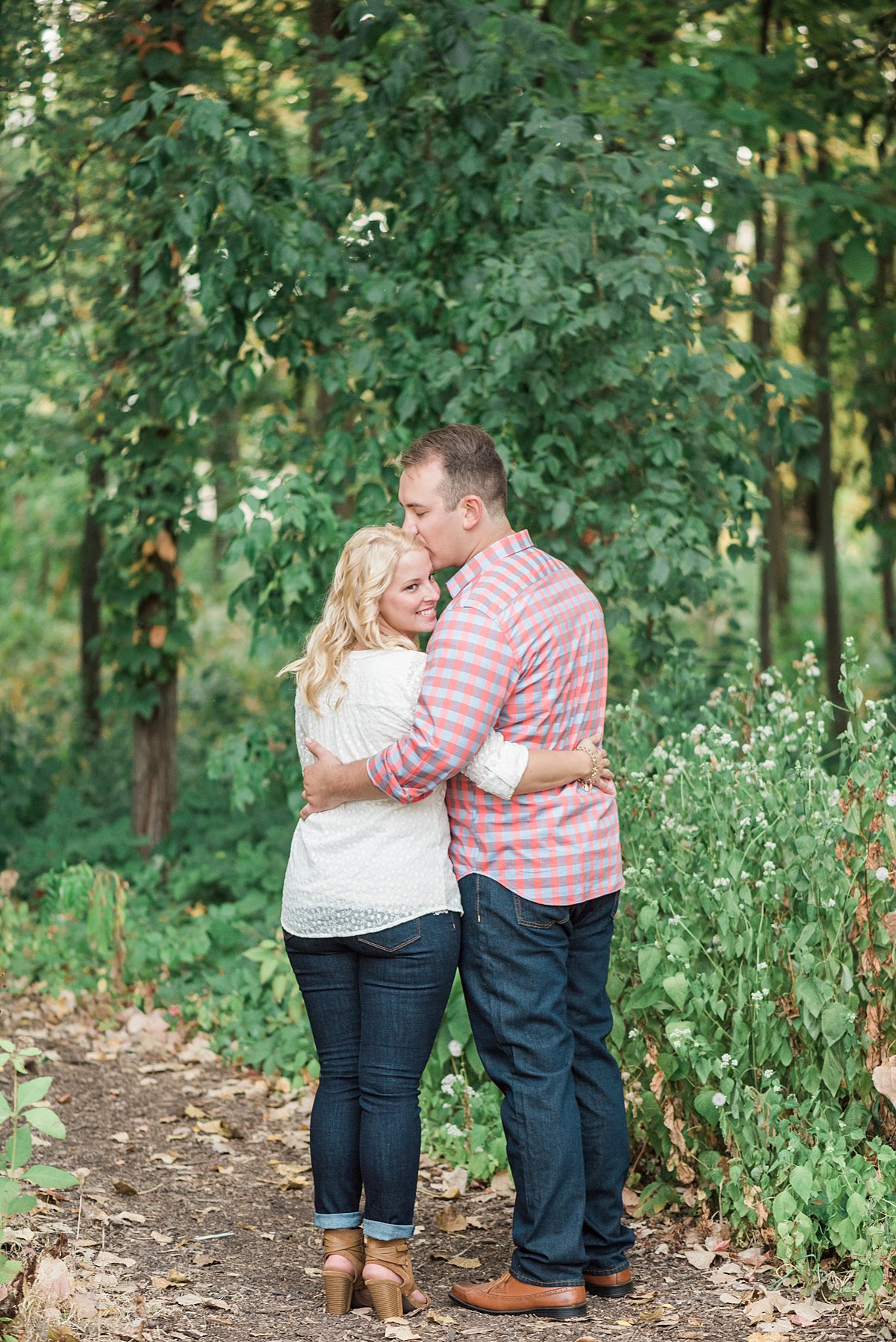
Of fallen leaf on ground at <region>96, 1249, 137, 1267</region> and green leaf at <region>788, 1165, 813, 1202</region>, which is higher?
green leaf at <region>788, 1165, 813, 1202</region>

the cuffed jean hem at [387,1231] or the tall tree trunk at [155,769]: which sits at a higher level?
the cuffed jean hem at [387,1231]

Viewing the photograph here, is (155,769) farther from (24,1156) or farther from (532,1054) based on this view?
(24,1156)

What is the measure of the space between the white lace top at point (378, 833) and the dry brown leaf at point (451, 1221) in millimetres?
1263

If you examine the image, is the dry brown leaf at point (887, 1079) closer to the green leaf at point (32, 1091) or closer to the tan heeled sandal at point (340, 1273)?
the tan heeled sandal at point (340, 1273)

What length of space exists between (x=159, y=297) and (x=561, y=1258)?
15.3 ft

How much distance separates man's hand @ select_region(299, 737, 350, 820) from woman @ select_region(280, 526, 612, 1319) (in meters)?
0.03

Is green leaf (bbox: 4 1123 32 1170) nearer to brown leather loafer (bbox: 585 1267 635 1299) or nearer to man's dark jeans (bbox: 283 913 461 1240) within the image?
man's dark jeans (bbox: 283 913 461 1240)

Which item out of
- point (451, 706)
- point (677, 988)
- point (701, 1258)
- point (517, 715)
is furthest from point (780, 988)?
point (451, 706)

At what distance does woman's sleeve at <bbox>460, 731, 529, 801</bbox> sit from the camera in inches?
127

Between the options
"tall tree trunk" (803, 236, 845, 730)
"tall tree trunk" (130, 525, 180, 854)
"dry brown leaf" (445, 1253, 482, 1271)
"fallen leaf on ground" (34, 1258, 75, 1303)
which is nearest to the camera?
"fallen leaf on ground" (34, 1258, 75, 1303)

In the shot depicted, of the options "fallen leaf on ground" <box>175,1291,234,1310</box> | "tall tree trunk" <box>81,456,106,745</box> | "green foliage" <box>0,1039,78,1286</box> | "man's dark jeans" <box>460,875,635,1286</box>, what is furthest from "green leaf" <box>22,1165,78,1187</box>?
"tall tree trunk" <box>81,456,106,745</box>

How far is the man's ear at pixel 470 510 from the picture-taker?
11.0 feet

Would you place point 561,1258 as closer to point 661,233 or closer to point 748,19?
point 661,233

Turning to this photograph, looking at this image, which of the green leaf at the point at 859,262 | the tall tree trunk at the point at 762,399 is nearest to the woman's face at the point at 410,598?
the tall tree trunk at the point at 762,399
